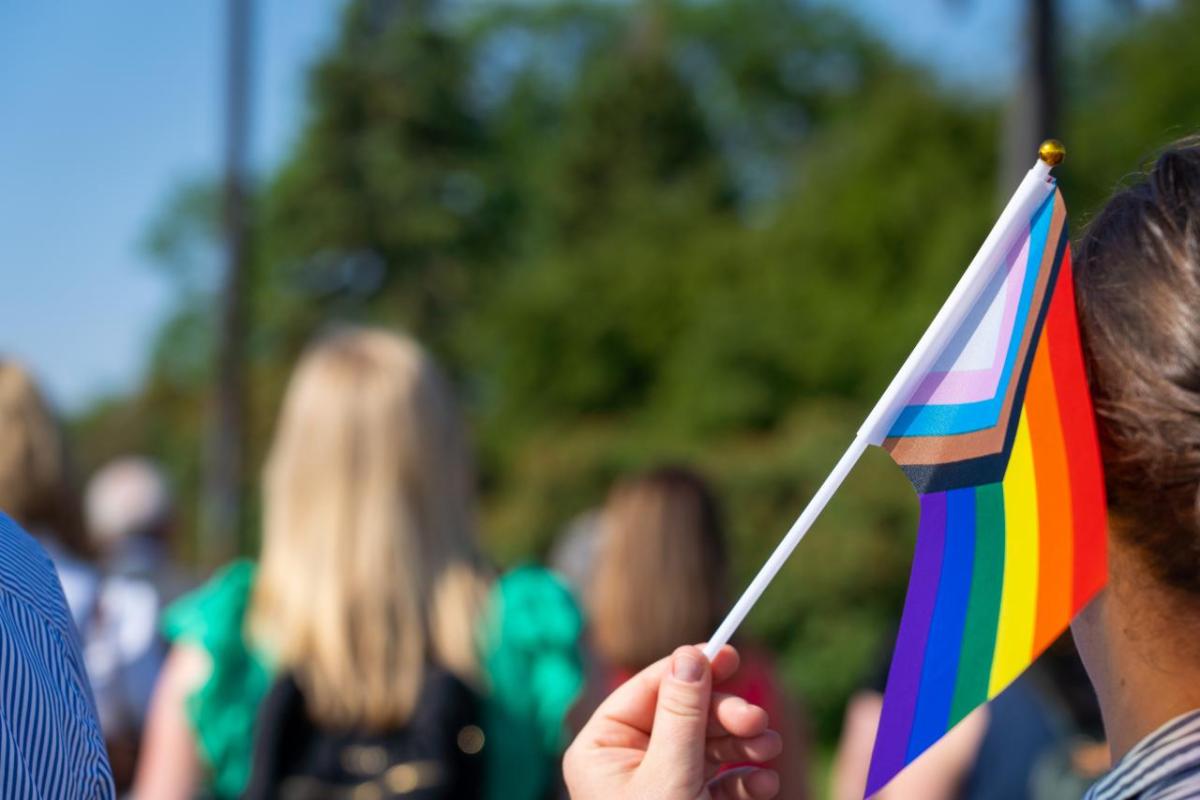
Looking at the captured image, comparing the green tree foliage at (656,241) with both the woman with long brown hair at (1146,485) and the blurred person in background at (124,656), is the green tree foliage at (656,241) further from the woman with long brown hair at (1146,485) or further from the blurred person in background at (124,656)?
the blurred person in background at (124,656)

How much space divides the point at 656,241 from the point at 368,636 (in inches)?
1007

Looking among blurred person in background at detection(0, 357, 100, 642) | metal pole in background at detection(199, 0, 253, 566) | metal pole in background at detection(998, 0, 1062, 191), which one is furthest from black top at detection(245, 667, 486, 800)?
metal pole in background at detection(199, 0, 253, 566)

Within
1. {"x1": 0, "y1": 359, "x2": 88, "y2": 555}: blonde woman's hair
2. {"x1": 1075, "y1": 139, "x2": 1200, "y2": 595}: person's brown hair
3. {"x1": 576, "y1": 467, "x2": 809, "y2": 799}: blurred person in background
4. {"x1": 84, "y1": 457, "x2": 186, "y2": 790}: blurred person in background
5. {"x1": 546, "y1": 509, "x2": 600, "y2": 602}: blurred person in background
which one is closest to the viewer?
{"x1": 1075, "y1": 139, "x2": 1200, "y2": 595}: person's brown hair

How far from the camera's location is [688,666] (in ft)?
4.42

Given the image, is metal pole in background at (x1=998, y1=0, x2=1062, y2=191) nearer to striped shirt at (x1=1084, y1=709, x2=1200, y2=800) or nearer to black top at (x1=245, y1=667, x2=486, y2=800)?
black top at (x1=245, y1=667, x2=486, y2=800)

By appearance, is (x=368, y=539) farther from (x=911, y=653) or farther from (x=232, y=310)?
(x=232, y=310)

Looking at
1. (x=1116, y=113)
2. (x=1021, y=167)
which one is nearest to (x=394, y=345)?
(x=1021, y=167)

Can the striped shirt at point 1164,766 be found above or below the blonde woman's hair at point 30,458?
above

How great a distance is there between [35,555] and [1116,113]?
2106cm

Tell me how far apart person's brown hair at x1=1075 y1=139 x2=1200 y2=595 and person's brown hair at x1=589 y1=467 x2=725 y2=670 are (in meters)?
2.39

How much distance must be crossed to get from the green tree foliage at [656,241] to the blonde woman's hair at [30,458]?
197 cm

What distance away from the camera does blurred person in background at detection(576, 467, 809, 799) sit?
11.8 feet

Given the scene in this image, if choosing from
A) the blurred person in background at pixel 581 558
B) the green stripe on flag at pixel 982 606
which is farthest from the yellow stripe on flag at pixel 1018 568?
the blurred person in background at pixel 581 558

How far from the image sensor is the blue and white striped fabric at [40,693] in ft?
3.94
